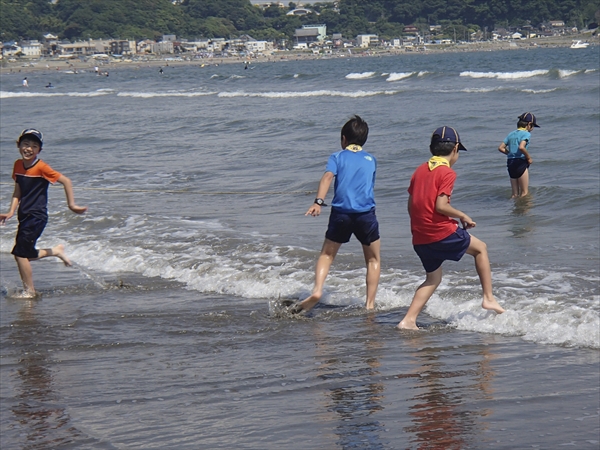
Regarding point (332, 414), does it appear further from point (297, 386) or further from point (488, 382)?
point (488, 382)

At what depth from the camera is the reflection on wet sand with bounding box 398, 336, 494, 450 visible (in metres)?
4.07

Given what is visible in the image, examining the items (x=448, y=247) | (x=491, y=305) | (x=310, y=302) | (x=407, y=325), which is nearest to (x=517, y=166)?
(x=491, y=305)

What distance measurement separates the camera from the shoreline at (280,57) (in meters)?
131

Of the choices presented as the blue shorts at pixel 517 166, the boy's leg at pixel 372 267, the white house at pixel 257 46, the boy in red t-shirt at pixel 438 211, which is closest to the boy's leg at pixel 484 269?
the boy in red t-shirt at pixel 438 211

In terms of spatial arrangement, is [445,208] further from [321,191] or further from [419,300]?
[321,191]

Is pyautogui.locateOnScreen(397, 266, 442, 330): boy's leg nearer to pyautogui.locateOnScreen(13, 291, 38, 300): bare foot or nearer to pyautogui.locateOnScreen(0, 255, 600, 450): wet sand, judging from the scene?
pyautogui.locateOnScreen(0, 255, 600, 450): wet sand

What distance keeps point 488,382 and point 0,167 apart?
15.3 metres

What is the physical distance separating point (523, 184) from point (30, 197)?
7.29 metres

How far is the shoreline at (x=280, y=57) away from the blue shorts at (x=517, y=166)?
117 meters

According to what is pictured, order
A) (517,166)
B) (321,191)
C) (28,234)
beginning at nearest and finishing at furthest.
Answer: (321,191)
(28,234)
(517,166)

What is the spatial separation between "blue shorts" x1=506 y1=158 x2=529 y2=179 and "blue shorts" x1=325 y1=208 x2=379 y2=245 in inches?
237

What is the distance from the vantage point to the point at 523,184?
39.6 ft

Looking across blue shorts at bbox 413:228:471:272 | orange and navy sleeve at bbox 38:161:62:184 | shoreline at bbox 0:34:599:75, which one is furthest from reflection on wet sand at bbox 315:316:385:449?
shoreline at bbox 0:34:599:75

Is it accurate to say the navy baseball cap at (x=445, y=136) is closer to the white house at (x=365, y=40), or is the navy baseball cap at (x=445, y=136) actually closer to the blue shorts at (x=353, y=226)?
the blue shorts at (x=353, y=226)
